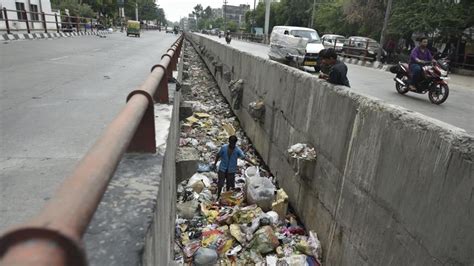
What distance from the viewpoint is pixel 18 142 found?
3.91 meters

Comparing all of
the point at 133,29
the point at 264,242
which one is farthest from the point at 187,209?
the point at 133,29

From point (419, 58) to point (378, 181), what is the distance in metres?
7.38

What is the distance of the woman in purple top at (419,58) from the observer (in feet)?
30.0

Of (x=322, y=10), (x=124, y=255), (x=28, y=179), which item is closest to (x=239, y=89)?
(x=28, y=179)

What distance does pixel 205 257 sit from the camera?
4.14m

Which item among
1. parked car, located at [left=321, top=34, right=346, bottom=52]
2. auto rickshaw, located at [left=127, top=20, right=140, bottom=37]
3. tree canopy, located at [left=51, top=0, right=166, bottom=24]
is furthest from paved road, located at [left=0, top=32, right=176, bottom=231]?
tree canopy, located at [left=51, top=0, right=166, bottom=24]

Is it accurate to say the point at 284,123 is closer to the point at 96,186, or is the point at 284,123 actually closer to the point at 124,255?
the point at 124,255

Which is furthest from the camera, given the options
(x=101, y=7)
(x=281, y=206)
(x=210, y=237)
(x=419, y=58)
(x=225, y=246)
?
(x=101, y=7)

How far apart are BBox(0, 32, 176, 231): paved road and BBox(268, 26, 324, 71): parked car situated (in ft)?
29.1

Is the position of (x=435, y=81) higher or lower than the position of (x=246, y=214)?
higher

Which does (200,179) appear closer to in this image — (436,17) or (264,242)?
(264,242)

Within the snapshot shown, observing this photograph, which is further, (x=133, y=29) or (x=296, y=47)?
(x=133, y=29)

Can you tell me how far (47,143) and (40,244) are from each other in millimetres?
3700

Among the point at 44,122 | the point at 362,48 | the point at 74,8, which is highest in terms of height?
the point at 74,8
